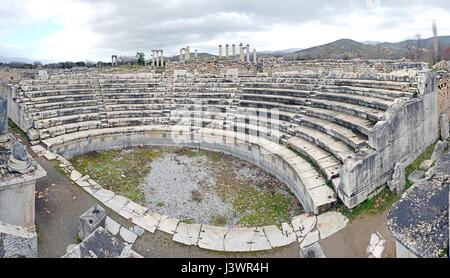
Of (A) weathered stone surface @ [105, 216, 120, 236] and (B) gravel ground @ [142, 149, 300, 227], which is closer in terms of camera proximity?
(A) weathered stone surface @ [105, 216, 120, 236]

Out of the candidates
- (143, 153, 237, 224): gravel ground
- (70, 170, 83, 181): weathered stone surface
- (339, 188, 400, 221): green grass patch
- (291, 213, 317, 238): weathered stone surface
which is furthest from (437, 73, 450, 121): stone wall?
(70, 170, 83, 181): weathered stone surface

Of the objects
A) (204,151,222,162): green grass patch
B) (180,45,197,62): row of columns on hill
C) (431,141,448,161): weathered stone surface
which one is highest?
(180,45,197,62): row of columns on hill

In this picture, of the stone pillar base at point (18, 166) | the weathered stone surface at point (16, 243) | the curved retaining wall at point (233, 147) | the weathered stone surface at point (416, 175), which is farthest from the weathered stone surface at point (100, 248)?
the weathered stone surface at point (416, 175)

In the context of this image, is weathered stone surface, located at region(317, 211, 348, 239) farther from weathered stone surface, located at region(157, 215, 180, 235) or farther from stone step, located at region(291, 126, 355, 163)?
weathered stone surface, located at region(157, 215, 180, 235)

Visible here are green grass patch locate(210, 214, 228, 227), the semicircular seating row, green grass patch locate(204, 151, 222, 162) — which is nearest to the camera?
green grass patch locate(210, 214, 228, 227)

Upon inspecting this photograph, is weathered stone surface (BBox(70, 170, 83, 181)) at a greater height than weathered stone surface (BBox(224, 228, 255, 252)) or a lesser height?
greater

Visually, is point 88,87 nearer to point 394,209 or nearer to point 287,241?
point 287,241

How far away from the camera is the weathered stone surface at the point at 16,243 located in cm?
458

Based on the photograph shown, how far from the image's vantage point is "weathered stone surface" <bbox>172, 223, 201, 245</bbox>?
21.1 ft

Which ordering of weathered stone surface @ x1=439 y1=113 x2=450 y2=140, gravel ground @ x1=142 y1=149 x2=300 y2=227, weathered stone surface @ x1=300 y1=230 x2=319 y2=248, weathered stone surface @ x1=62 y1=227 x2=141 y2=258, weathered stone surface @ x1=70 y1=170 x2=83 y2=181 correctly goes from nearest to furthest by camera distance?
weathered stone surface @ x1=62 y1=227 x2=141 y2=258
weathered stone surface @ x1=300 y1=230 x2=319 y2=248
gravel ground @ x1=142 y1=149 x2=300 y2=227
weathered stone surface @ x1=70 y1=170 x2=83 y2=181
weathered stone surface @ x1=439 y1=113 x2=450 y2=140

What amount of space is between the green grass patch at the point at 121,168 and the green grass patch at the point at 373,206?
4815mm

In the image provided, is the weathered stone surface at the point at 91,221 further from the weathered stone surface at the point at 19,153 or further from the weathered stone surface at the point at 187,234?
the weathered stone surface at the point at 19,153

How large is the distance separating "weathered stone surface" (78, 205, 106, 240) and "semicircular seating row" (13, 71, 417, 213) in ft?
13.2

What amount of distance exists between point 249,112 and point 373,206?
707 cm
